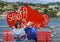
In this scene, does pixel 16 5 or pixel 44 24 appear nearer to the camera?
pixel 44 24

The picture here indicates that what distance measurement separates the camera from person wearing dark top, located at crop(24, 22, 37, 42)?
6461 millimetres

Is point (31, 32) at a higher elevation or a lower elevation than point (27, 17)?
lower

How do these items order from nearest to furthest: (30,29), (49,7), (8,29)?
(30,29) < (8,29) < (49,7)

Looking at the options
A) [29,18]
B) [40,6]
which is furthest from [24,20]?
[40,6]

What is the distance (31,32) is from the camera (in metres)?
6.50

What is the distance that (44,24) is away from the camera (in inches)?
269

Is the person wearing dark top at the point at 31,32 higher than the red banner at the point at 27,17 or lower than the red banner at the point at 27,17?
lower

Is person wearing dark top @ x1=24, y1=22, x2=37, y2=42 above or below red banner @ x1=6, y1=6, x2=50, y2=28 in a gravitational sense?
below

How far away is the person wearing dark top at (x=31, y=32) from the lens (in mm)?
6461

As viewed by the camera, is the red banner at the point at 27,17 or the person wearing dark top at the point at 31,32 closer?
the person wearing dark top at the point at 31,32

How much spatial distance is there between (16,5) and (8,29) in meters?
1.91

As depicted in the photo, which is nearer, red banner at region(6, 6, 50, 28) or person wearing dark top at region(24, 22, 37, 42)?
person wearing dark top at region(24, 22, 37, 42)

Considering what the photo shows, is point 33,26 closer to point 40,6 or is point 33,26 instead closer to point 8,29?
point 8,29

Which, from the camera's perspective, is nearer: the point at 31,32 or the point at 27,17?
the point at 31,32
